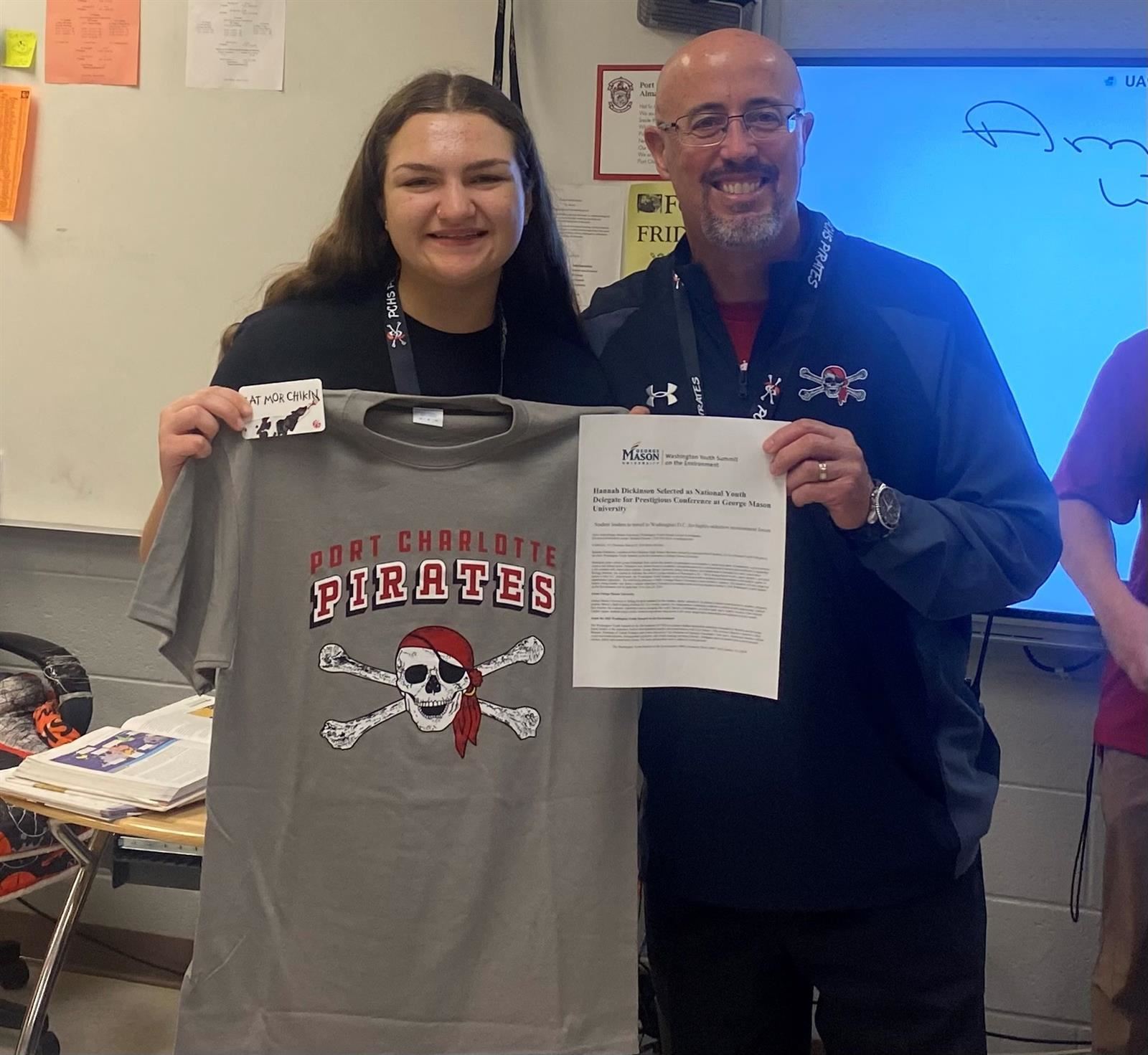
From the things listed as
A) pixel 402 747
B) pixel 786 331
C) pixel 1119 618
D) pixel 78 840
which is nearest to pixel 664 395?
pixel 786 331

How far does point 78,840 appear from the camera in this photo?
154cm

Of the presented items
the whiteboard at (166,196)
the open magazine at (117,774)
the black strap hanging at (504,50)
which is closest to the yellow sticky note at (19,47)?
the whiteboard at (166,196)

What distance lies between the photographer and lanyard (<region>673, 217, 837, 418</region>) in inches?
45.7

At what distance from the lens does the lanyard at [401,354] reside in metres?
1.15

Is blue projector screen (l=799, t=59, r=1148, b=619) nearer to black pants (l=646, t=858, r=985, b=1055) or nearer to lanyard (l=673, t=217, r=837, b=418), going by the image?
lanyard (l=673, t=217, r=837, b=418)

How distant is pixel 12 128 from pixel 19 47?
17 centimetres

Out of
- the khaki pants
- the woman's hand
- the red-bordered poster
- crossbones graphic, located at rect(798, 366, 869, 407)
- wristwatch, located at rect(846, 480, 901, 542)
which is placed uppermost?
the red-bordered poster

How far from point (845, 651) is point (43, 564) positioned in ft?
6.11

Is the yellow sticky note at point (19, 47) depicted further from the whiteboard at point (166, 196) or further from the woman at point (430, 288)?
the woman at point (430, 288)

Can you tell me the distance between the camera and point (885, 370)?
116 centimetres

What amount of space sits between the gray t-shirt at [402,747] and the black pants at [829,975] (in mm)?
181

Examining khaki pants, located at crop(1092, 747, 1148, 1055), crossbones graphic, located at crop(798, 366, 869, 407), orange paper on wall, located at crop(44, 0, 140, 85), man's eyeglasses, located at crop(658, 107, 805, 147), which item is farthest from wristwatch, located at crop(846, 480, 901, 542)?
orange paper on wall, located at crop(44, 0, 140, 85)

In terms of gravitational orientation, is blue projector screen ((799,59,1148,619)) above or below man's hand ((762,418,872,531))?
above

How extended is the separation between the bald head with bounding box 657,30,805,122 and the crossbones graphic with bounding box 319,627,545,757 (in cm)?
72
